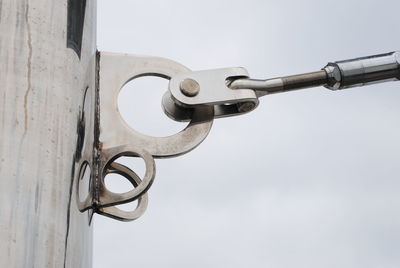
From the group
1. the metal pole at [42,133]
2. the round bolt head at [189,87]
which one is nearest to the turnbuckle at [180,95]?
the round bolt head at [189,87]

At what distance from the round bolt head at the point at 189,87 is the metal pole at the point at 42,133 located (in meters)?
0.27

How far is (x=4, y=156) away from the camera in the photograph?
1844 mm

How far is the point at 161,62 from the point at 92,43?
21 cm

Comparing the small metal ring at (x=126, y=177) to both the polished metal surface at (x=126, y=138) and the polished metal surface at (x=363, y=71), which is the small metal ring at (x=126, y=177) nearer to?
the polished metal surface at (x=126, y=138)

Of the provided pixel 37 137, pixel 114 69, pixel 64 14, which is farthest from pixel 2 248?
pixel 114 69

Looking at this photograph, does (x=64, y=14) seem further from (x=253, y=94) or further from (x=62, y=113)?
(x=253, y=94)

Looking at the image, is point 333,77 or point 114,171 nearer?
point 114,171

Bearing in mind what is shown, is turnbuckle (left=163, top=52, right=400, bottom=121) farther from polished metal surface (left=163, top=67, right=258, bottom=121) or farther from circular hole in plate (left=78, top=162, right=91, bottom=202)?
circular hole in plate (left=78, top=162, right=91, bottom=202)

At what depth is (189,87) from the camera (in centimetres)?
240

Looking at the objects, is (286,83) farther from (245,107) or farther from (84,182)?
(84,182)

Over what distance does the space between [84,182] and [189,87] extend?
44 centimetres

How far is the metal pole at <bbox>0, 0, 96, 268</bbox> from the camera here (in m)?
1.81

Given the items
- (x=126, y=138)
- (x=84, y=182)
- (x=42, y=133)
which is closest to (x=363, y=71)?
(x=126, y=138)

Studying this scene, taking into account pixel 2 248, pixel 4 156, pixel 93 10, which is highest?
pixel 93 10
